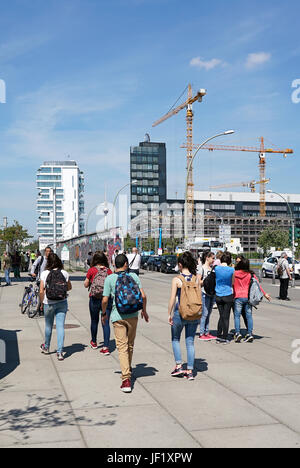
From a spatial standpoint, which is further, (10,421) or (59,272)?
(59,272)

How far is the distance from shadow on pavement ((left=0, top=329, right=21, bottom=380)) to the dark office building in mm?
183219

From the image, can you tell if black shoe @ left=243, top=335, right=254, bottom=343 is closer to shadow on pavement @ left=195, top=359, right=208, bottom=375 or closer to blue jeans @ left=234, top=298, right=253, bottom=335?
blue jeans @ left=234, top=298, right=253, bottom=335

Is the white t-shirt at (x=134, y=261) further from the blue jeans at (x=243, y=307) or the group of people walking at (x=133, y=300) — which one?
the blue jeans at (x=243, y=307)

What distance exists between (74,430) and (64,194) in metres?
192

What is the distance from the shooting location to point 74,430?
512 centimetres

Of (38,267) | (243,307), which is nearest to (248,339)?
(243,307)

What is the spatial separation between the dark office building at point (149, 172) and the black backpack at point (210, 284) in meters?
184

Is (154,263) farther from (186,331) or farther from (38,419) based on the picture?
(38,419)

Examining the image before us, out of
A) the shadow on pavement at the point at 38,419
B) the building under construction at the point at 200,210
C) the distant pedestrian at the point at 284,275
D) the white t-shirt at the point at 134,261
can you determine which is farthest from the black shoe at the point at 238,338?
the building under construction at the point at 200,210

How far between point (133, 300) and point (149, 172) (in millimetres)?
191353

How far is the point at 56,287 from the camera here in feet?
27.8

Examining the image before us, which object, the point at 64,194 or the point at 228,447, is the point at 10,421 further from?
the point at 64,194

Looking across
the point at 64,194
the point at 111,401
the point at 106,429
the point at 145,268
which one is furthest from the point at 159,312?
the point at 64,194

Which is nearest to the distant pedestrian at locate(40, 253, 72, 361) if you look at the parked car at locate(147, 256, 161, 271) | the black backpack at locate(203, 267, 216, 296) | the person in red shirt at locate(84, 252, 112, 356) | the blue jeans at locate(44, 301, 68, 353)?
the blue jeans at locate(44, 301, 68, 353)
